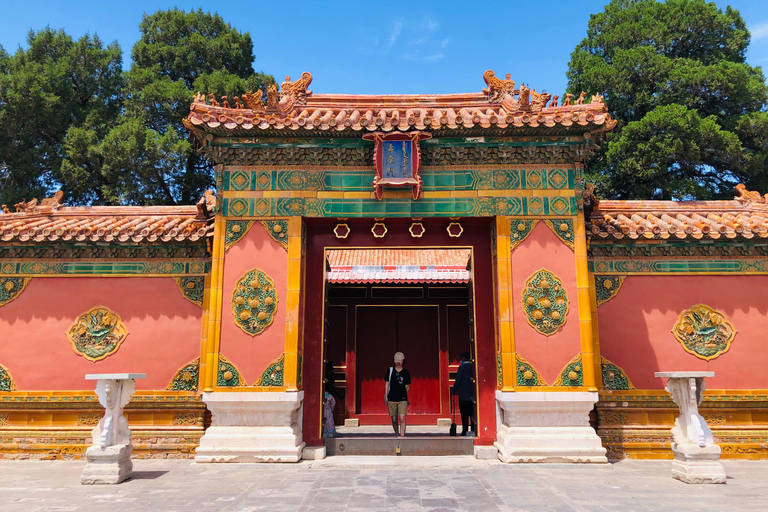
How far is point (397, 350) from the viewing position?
524 inches

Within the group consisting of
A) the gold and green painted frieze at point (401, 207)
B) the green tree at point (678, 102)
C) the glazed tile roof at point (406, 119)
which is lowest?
the gold and green painted frieze at point (401, 207)

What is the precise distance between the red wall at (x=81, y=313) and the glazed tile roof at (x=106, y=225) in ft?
2.62

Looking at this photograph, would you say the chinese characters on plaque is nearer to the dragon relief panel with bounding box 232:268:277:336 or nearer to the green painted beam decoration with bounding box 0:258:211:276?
the dragon relief panel with bounding box 232:268:277:336

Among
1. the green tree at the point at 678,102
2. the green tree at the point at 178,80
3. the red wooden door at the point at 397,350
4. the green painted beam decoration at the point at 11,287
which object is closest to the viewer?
the green painted beam decoration at the point at 11,287

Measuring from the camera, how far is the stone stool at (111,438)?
6.55 metres

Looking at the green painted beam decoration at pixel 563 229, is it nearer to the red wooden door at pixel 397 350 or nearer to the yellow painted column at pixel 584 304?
the yellow painted column at pixel 584 304

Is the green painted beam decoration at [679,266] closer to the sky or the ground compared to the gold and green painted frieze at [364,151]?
closer to the ground

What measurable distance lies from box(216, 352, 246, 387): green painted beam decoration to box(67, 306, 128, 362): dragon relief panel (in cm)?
218

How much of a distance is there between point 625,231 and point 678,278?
1.32 m

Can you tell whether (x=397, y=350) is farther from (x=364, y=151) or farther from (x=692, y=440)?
(x=692, y=440)

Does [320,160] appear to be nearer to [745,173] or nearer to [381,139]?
[381,139]

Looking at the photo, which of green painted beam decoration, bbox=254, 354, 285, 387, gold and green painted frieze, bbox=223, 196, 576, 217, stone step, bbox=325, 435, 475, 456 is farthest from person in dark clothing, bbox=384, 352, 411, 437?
gold and green painted frieze, bbox=223, 196, 576, 217

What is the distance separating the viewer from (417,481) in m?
6.61

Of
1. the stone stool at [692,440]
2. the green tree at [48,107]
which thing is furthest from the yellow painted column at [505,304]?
the green tree at [48,107]
